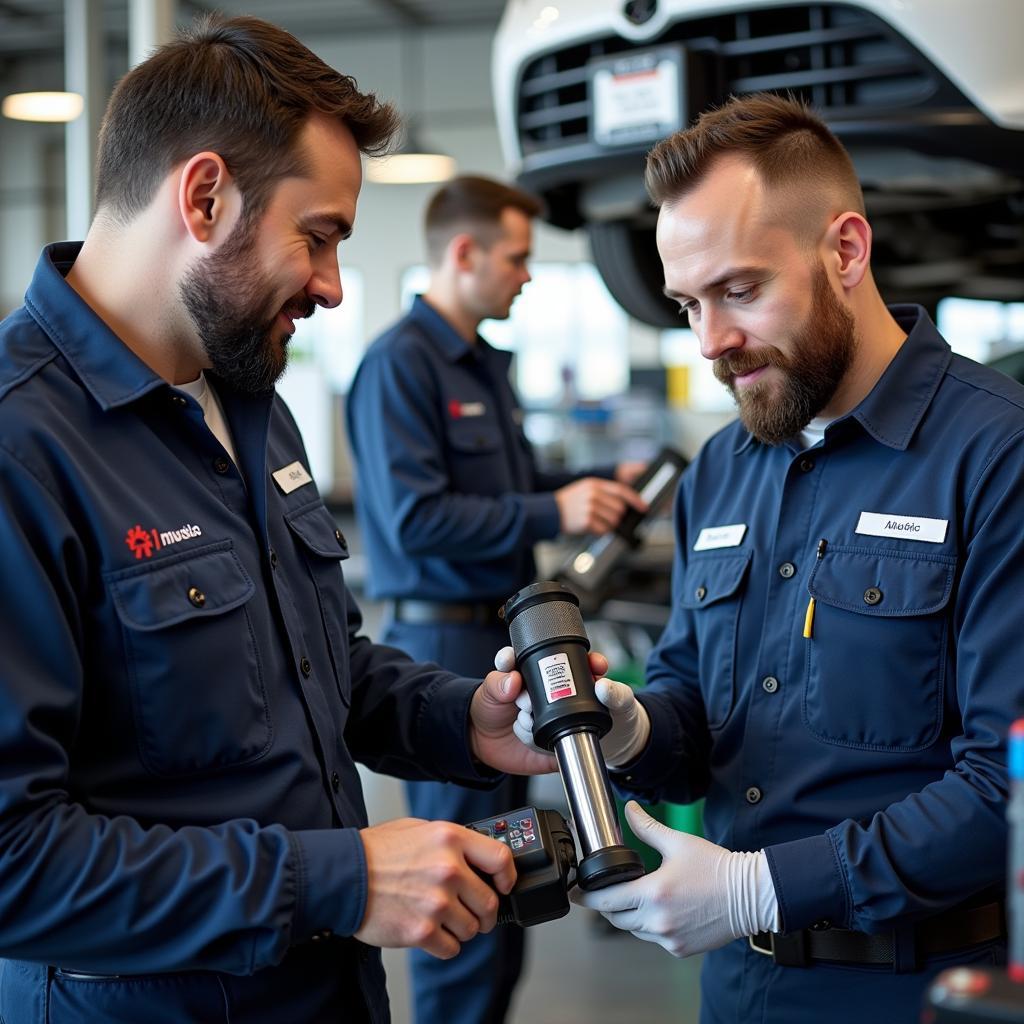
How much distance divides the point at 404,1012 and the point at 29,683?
86.6 inches

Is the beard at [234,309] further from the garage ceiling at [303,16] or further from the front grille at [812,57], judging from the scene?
the garage ceiling at [303,16]

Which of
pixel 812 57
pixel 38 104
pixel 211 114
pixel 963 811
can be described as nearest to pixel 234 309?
pixel 211 114

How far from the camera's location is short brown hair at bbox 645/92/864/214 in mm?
1518

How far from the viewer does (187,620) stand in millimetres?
1245

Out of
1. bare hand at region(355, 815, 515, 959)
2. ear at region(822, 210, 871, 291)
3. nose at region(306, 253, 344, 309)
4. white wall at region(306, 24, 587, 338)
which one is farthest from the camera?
white wall at region(306, 24, 587, 338)

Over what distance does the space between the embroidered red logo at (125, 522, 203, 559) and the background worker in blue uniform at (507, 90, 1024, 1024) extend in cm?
62

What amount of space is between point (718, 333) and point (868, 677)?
1.51 feet

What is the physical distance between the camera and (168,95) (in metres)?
1.32

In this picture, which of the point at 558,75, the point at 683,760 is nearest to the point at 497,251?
the point at 558,75

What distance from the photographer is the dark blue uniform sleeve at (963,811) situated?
1298mm

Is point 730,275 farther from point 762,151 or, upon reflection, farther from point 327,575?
point 327,575

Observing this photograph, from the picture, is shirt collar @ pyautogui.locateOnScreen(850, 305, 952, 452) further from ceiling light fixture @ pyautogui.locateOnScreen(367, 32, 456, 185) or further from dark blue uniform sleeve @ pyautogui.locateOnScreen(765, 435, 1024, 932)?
ceiling light fixture @ pyautogui.locateOnScreen(367, 32, 456, 185)

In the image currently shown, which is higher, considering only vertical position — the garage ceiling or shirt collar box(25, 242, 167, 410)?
the garage ceiling

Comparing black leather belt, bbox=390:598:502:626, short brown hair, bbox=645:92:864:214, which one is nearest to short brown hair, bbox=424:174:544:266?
black leather belt, bbox=390:598:502:626
